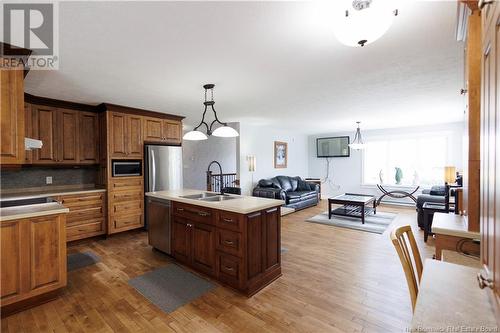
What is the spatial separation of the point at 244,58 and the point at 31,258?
2834 millimetres

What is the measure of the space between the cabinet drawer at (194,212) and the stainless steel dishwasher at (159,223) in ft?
0.68

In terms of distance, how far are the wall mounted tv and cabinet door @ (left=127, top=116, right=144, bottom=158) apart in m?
6.45

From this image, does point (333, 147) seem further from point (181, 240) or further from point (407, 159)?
point (181, 240)

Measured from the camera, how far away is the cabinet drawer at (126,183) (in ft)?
13.9

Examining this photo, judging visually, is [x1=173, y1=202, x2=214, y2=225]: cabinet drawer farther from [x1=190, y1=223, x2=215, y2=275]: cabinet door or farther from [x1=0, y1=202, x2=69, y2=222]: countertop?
[x1=0, y1=202, x2=69, y2=222]: countertop

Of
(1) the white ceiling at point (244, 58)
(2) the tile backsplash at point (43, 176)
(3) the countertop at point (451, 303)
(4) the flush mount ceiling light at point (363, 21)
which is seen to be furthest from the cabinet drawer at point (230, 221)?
(2) the tile backsplash at point (43, 176)

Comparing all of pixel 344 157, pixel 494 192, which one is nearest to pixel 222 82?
pixel 494 192

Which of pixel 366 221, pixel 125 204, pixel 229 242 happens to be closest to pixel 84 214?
pixel 125 204

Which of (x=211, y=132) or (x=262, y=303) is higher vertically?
(x=211, y=132)

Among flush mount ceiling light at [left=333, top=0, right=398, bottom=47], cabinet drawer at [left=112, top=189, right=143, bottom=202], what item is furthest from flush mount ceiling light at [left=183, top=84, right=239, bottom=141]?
cabinet drawer at [left=112, top=189, right=143, bottom=202]

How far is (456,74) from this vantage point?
9.49 ft

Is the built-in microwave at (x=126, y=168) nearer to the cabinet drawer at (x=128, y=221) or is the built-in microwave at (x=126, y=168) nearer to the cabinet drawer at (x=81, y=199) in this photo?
the cabinet drawer at (x=81, y=199)

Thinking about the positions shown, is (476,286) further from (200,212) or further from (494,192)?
(200,212)

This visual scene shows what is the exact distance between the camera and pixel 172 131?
515 centimetres
